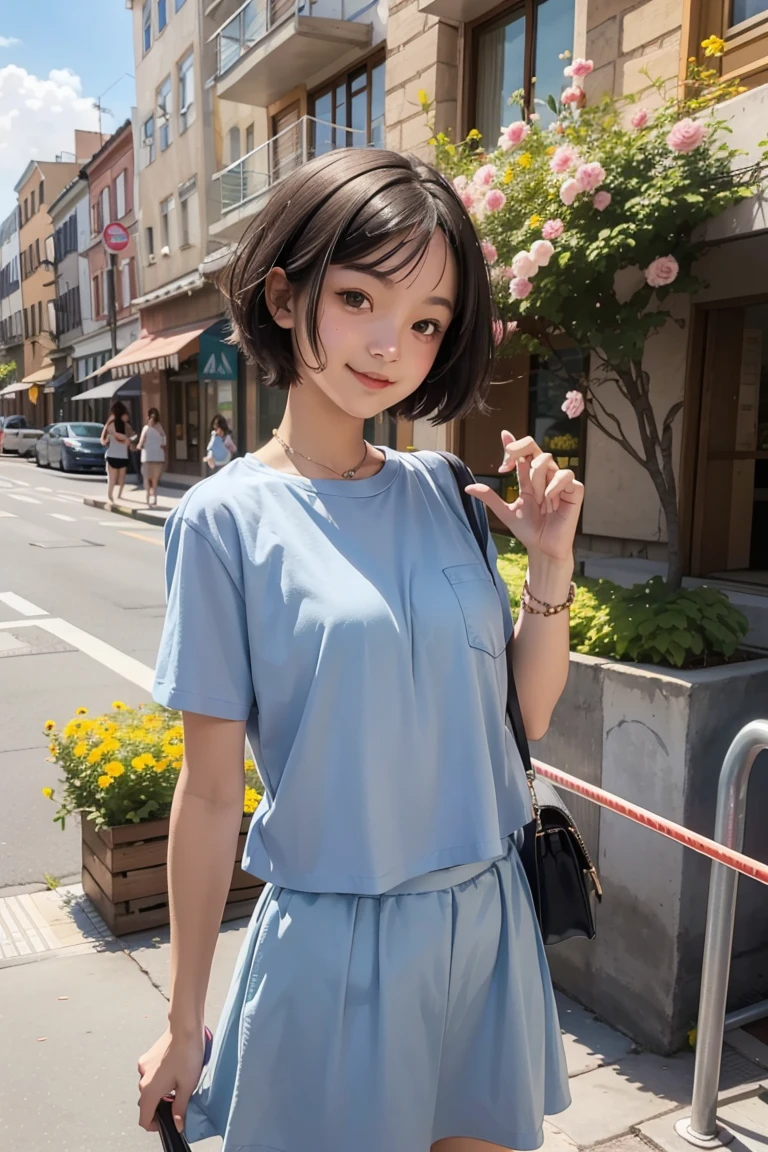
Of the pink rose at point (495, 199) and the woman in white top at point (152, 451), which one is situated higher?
the pink rose at point (495, 199)

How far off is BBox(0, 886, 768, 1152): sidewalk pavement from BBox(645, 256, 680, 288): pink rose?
11.1ft

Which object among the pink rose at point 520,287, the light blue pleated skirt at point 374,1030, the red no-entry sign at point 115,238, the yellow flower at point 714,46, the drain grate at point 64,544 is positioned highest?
the red no-entry sign at point 115,238

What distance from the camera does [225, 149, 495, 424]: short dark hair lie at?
127cm

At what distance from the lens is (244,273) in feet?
4.66

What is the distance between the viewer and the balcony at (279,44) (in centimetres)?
1499

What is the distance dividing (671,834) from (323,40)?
51.7ft

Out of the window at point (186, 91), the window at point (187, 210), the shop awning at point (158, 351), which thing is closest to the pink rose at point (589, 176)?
the shop awning at point (158, 351)

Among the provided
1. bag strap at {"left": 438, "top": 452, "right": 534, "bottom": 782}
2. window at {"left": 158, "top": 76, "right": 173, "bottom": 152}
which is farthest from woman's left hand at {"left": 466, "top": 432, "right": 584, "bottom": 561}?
window at {"left": 158, "top": 76, "right": 173, "bottom": 152}

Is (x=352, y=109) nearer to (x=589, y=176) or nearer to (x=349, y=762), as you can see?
(x=589, y=176)

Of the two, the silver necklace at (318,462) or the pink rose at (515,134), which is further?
the pink rose at (515,134)

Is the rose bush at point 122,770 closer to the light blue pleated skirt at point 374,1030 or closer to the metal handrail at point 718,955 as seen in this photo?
the metal handrail at point 718,955

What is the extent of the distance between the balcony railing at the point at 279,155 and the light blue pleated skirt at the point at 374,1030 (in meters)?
15.0

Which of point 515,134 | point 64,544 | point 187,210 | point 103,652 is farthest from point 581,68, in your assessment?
point 187,210

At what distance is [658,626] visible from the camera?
303cm
